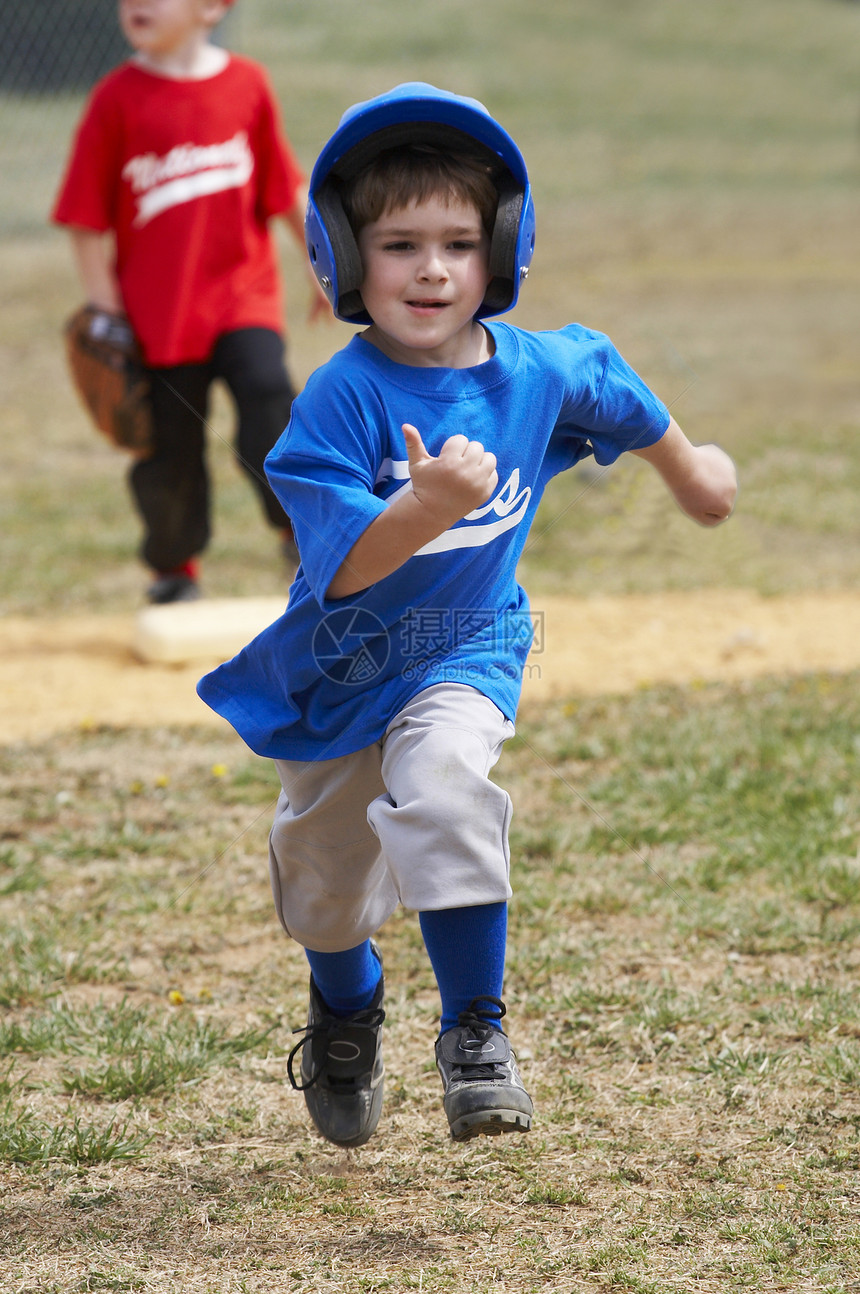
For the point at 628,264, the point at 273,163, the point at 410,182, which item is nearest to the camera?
the point at 410,182

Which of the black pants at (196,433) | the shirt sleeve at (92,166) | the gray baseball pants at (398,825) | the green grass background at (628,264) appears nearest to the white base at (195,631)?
the black pants at (196,433)

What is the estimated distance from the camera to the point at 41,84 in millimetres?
13992

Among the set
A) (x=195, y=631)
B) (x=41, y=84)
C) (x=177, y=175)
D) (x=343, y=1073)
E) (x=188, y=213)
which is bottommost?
(x=41, y=84)

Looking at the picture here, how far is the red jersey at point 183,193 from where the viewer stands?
4656mm

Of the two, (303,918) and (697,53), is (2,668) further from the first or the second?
(697,53)

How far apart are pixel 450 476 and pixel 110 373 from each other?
10.4 feet

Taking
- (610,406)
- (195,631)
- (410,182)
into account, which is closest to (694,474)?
(610,406)

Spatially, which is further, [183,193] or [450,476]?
[183,193]

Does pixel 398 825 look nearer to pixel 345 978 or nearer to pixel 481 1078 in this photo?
pixel 481 1078

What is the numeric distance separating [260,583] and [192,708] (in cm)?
135

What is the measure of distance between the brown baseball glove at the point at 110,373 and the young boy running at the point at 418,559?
107 inches

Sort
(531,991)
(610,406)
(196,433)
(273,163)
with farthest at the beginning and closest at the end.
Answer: (196,433) < (273,163) < (531,991) < (610,406)

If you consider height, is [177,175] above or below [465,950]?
above

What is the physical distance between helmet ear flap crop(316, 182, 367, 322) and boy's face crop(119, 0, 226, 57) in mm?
2816
